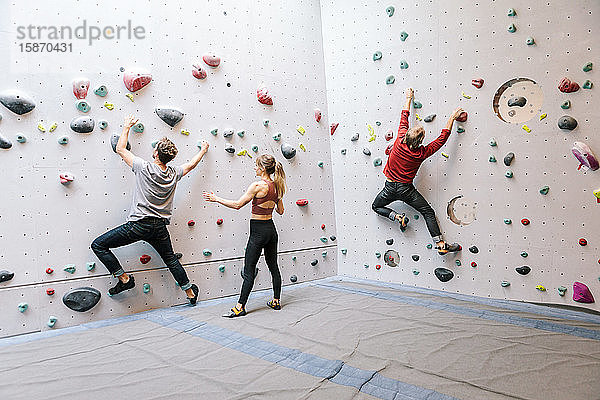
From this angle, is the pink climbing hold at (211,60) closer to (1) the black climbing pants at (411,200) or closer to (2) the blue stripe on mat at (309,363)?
(1) the black climbing pants at (411,200)

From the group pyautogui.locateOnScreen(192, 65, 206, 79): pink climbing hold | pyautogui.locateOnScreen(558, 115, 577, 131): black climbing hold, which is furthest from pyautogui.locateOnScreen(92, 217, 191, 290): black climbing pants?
pyautogui.locateOnScreen(558, 115, 577, 131): black climbing hold

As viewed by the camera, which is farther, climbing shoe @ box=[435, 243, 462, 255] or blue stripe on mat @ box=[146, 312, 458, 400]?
climbing shoe @ box=[435, 243, 462, 255]

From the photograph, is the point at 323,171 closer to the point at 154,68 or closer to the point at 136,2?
the point at 154,68

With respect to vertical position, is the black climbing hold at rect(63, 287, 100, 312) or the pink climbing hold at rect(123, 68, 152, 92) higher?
the pink climbing hold at rect(123, 68, 152, 92)

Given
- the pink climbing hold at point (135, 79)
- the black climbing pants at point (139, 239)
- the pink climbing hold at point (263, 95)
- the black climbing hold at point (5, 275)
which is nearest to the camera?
the black climbing hold at point (5, 275)

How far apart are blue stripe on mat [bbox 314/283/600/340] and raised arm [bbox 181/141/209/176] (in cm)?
160

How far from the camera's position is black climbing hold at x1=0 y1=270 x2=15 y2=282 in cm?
283

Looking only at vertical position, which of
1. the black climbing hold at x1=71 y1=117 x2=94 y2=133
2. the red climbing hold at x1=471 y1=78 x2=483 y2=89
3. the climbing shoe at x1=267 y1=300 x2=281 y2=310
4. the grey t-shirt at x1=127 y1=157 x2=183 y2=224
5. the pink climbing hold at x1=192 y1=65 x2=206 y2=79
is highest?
the pink climbing hold at x1=192 y1=65 x2=206 y2=79

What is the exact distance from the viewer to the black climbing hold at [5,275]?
283 centimetres

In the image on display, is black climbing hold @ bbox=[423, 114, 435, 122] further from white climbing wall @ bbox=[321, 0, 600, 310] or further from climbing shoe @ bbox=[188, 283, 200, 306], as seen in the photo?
climbing shoe @ bbox=[188, 283, 200, 306]

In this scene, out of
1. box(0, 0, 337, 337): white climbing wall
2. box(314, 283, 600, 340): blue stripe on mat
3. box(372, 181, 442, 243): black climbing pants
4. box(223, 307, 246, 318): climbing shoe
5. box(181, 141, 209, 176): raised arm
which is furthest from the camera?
box(372, 181, 442, 243): black climbing pants

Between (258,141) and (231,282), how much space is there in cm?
124

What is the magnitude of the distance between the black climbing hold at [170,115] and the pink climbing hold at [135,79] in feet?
0.71

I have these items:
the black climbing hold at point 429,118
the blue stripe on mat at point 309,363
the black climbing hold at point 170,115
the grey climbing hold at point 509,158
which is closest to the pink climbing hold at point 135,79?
the black climbing hold at point 170,115
